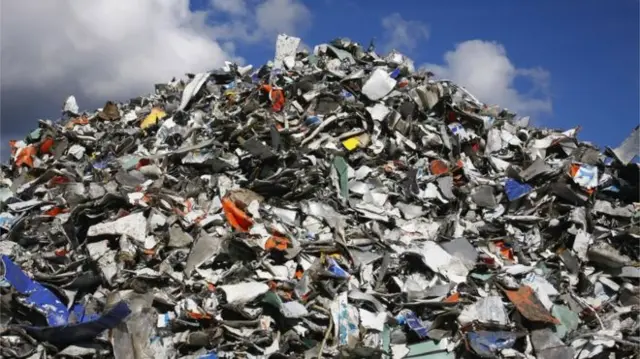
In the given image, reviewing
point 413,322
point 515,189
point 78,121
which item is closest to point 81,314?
point 413,322

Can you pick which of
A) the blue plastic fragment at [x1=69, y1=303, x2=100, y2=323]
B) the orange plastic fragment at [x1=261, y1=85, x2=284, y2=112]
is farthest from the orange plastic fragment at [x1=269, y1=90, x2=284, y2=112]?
the blue plastic fragment at [x1=69, y1=303, x2=100, y2=323]

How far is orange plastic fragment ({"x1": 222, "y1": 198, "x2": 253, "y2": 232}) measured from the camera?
20.1ft

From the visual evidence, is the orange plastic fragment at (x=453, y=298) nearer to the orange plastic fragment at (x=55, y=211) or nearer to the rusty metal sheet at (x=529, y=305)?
the rusty metal sheet at (x=529, y=305)

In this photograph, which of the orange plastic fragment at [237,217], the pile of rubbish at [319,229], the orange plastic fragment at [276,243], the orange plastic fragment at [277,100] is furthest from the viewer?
the orange plastic fragment at [277,100]

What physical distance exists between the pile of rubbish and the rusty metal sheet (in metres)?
0.03

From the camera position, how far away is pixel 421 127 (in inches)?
320

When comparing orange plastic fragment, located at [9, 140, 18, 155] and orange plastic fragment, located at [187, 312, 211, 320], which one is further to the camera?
orange plastic fragment, located at [9, 140, 18, 155]

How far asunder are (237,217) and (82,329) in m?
2.08

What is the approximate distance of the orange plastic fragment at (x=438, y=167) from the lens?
24.9 ft

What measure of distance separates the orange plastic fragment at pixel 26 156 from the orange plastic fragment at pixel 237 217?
14.3 ft

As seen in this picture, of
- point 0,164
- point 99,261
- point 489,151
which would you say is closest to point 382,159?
point 489,151

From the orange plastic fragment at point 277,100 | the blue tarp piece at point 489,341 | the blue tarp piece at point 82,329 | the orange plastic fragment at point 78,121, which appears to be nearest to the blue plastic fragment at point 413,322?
the blue tarp piece at point 489,341

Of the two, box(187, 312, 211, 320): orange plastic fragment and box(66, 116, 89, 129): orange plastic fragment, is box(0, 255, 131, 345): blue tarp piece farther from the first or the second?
box(66, 116, 89, 129): orange plastic fragment

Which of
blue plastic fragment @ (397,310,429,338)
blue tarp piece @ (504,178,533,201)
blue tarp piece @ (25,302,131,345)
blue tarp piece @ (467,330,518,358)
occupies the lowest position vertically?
blue tarp piece @ (467,330,518,358)
